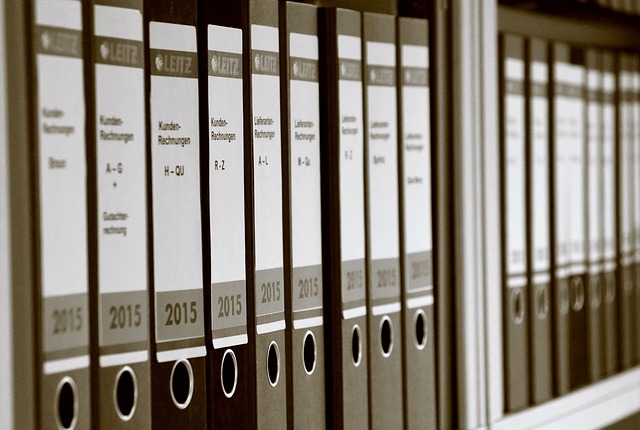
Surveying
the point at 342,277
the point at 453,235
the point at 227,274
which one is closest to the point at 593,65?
the point at 453,235

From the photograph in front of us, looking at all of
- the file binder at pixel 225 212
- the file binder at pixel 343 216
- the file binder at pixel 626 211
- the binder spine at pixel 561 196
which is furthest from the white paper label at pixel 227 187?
the file binder at pixel 626 211

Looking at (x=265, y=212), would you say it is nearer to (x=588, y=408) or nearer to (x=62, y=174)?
(x=62, y=174)

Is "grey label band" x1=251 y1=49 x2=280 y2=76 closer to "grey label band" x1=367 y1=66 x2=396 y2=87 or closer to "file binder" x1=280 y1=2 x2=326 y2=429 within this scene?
"file binder" x1=280 y1=2 x2=326 y2=429

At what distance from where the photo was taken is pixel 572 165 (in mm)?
1172

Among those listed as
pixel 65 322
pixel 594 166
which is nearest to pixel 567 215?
pixel 594 166

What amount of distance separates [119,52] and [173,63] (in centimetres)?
6

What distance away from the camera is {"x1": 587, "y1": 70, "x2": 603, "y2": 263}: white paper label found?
122 centimetres

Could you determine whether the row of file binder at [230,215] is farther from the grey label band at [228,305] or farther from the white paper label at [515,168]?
the white paper label at [515,168]

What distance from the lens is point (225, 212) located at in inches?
28.1

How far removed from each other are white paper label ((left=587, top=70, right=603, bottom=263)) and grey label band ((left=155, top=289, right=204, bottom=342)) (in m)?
0.72

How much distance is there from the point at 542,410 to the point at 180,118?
26.4 inches

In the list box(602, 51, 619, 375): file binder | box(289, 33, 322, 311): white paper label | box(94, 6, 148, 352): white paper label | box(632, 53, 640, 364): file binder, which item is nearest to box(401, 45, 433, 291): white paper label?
box(289, 33, 322, 311): white paper label

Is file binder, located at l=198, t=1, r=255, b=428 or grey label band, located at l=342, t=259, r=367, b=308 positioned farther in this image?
grey label band, located at l=342, t=259, r=367, b=308

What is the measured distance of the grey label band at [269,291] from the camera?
29.3 inches
